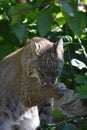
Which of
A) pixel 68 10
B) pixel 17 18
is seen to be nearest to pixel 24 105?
pixel 17 18

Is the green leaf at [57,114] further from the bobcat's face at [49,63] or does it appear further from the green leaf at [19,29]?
the green leaf at [19,29]

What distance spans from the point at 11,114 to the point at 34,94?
275mm

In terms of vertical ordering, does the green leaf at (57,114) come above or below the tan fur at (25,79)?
below

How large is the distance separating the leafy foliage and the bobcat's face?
13 centimetres

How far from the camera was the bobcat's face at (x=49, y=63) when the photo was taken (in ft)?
14.1

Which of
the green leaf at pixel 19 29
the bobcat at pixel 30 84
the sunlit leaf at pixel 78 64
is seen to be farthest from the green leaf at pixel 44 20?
the sunlit leaf at pixel 78 64

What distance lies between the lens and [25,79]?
4.65 meters

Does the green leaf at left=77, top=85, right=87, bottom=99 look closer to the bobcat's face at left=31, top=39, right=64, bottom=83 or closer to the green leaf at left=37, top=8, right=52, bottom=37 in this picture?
the bobcat's face at left=31, top=39, right=64, bottom=83

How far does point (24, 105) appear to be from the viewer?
15.4ft

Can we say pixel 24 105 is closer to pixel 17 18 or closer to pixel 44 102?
pixel 44 102

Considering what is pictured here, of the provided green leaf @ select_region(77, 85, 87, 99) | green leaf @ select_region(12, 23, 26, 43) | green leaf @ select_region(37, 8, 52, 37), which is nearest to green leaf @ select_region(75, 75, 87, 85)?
green leaf @ select_region(77, 85, 87, 99)

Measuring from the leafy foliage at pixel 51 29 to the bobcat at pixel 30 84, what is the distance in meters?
0.14

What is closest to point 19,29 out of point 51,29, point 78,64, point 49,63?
point 49,63

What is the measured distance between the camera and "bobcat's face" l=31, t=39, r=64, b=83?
14.1 feet
